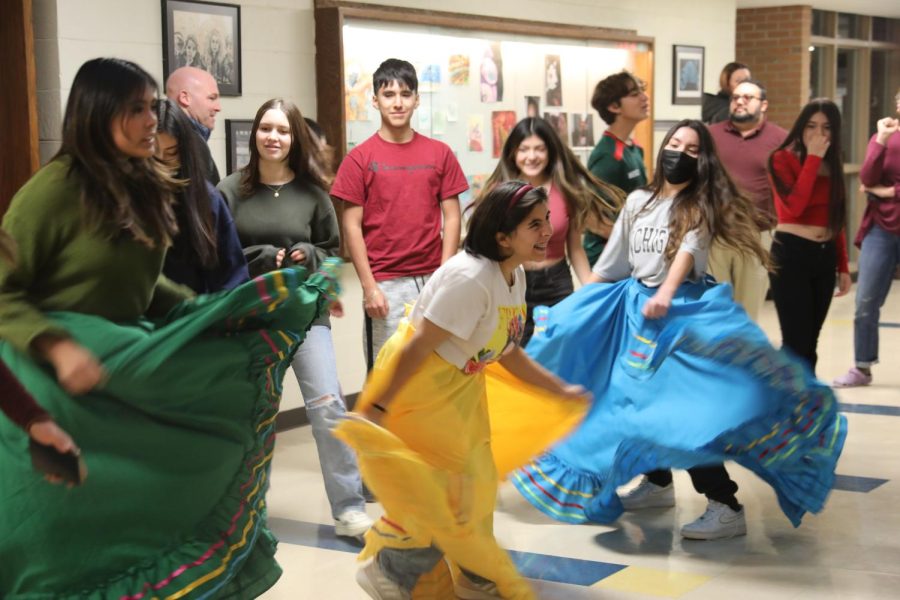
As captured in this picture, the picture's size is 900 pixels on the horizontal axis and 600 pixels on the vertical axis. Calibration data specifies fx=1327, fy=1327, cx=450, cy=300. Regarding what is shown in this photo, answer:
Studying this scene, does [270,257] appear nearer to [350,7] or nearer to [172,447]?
[172,447]

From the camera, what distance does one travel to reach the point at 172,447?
3.02m

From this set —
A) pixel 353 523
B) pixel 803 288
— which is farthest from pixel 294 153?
pixel 803 288

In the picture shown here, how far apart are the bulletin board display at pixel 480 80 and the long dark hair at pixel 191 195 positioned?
2.89m

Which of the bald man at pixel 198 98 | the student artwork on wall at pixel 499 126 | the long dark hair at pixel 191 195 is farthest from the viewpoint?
the student artwork on wall at pixel 499 126

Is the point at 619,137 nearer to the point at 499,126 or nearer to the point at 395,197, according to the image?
the point at 395,197

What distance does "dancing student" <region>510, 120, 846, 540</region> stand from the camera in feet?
15.0

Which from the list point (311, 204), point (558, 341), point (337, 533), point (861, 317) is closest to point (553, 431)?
point (558, 341)

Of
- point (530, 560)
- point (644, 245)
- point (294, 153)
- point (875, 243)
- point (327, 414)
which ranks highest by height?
point (294, 153)

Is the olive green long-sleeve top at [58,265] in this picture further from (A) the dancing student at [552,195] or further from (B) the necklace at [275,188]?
(A) the dancing student at [552,195]

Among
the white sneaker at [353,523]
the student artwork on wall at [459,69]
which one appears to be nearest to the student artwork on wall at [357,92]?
the student artwork on wall at [459,69]

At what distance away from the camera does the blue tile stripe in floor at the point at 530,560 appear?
4465 millimetres

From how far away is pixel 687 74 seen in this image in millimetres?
10586

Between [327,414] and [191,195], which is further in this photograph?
[327,414]

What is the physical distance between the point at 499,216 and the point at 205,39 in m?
3.09
